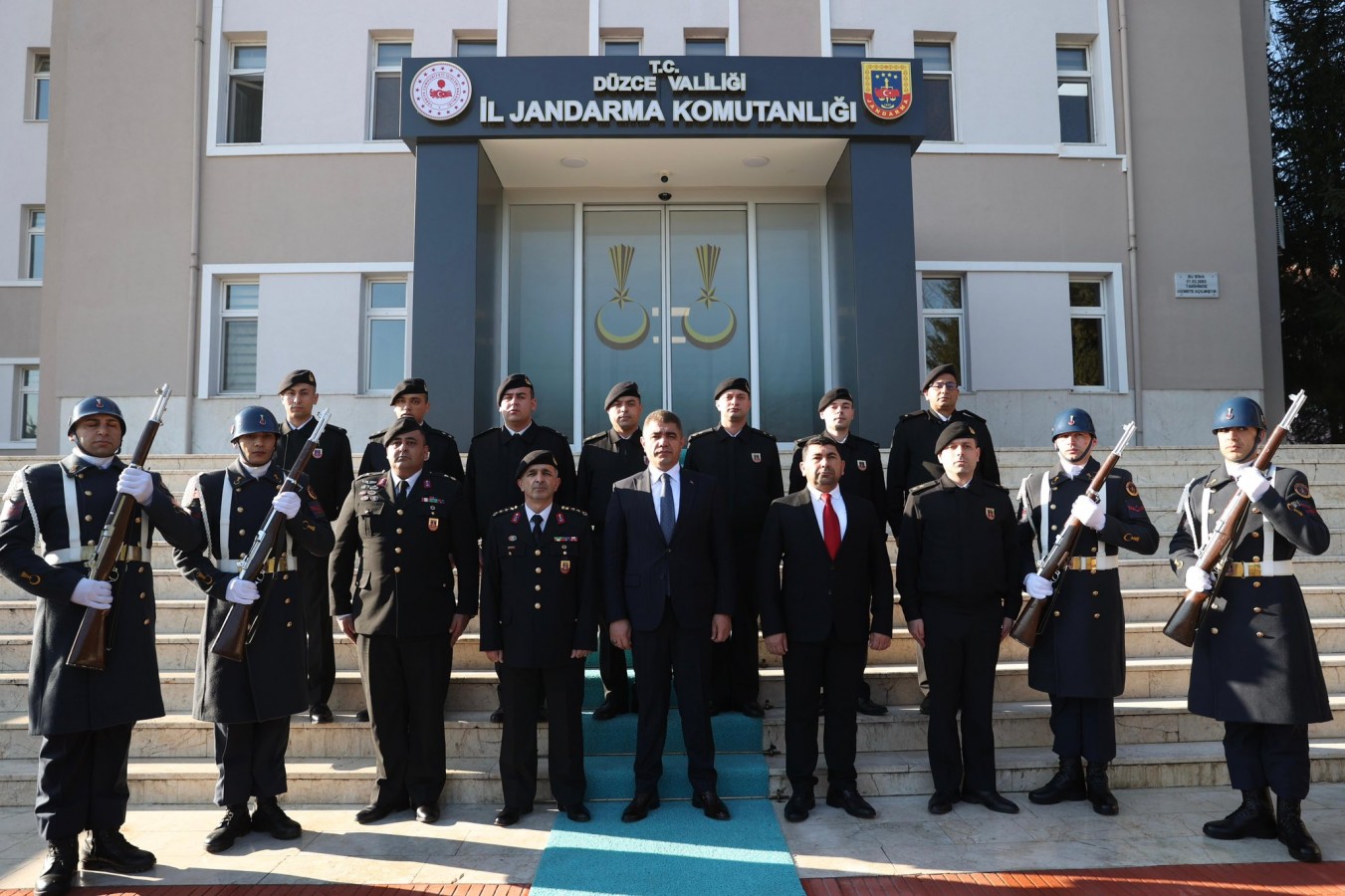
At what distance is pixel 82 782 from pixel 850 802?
364 centimetres

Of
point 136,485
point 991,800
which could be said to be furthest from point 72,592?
point 991,800

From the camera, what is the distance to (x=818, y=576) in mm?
4953

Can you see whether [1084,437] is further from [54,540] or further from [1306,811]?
[54,540]

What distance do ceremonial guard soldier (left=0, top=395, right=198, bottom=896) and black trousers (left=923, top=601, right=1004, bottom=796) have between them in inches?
148

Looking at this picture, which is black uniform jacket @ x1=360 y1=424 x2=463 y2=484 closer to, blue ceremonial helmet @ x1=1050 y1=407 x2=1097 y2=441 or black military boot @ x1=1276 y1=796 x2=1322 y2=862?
blue ceremonial helmet @ x1=1050 y1=407 x2=1097 y2=441

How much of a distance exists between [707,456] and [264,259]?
8313 millimetres

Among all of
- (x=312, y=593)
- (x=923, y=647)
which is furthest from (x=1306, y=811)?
(x=312, y=593)

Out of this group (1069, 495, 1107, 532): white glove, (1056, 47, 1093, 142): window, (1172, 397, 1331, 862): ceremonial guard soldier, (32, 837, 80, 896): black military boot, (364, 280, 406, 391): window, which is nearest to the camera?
(32, 837, 80, 896): black military boot

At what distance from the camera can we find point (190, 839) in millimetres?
4660

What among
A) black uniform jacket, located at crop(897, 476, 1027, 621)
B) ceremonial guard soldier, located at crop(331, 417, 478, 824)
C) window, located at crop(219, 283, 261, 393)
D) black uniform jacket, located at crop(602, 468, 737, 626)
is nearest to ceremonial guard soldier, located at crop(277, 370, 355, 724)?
Result: ceremonial guard soldier, located at crop(331, 417, 478, 824)

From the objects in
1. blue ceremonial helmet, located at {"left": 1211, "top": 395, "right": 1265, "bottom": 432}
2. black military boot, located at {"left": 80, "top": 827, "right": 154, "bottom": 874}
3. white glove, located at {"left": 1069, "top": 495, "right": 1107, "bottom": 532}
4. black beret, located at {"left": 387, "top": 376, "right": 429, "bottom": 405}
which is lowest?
black military boot, located at {"left": 80, "top": 827, "right": 154, "bottom": 874}

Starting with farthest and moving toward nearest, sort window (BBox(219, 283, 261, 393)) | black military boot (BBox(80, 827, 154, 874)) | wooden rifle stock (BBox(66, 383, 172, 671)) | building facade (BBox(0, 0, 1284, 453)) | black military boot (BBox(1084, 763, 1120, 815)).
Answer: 1. window (BBox(219, 283, 261, 393))
2. building facade (BBox(0, 0, 1284, 453))
3. black military boot (BBox(1084, 763, 1120, 815))
4. black military boot (BBox(80, 827, 154, 874))
5. wooden rifle stock (BBox(66, 383, 172, 671))

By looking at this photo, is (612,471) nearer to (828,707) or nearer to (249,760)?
(828,707)

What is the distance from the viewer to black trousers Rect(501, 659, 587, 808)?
16.0 feet
